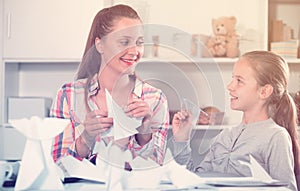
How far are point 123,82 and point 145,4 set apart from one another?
8.2 inches

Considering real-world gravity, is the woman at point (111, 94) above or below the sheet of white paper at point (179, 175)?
above

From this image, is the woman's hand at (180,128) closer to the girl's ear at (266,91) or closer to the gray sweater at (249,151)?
the gray sweater at (249,151)

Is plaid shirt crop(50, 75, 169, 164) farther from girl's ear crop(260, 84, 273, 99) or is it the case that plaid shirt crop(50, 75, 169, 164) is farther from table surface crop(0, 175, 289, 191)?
girl's ear crop(260, 84, 273, 99)

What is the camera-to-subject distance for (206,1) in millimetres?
1356

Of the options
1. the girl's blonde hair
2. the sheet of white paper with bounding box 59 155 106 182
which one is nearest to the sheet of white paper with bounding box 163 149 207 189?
the sheet of white paper with bounding box 59 155 106 182

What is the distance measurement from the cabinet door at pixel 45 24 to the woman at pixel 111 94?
30mm

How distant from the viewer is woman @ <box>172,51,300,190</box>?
132 centimetres

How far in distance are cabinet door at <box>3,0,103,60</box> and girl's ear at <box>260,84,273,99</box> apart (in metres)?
0.46

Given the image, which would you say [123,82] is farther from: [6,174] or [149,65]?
[6,174]

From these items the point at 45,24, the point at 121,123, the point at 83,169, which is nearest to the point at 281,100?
the point at 121,123

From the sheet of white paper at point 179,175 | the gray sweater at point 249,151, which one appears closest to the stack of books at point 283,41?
the gray sweater at point 249,151

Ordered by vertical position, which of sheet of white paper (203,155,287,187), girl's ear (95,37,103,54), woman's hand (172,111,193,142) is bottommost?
sheet of white paper (203,155,287,187)

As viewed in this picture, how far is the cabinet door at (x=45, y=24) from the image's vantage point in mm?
1325

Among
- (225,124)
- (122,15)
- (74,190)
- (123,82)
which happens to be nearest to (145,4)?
(122,15)
